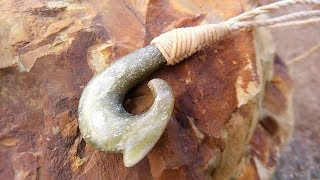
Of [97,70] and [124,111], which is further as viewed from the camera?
[97,70]

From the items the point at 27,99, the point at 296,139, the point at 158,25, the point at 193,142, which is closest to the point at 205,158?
the point at 193,142

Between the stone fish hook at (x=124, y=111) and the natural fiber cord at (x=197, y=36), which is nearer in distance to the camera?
the stone fish hook at (x=124, y=111)

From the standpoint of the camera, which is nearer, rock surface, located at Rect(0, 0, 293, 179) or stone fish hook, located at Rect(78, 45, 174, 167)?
stone fish hook, located at Rect(78, 45, 174, 167)

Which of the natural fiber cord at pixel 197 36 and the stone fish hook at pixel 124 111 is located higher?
the natural fiber cord at pixel 197 36
